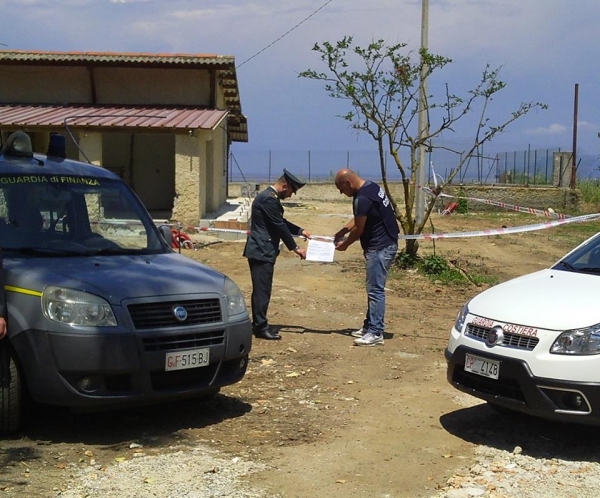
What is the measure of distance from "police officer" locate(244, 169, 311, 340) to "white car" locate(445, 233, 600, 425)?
3185 millimetres

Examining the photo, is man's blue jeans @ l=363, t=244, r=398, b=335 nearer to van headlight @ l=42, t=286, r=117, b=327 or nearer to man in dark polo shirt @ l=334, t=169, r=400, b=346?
man in dark polo shirt @ l=334, t=169, r=400, b=346

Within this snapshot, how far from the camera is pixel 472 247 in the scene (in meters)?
18.1

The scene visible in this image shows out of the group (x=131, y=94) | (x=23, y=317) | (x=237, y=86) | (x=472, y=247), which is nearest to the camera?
(x=23, y=317)

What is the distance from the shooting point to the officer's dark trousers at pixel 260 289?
884 cm

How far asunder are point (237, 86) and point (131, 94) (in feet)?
9.88

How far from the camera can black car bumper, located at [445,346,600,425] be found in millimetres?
5055

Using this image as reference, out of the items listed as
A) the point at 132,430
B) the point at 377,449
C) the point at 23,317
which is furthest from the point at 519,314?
the point at 23,317

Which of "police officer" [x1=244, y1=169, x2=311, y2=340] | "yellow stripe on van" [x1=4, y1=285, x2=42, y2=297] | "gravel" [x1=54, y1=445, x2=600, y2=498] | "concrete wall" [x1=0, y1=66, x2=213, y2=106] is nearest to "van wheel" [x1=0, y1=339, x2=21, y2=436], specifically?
"yellow stripe on van" [x1=4, y1=285, x2=42, y2=297]

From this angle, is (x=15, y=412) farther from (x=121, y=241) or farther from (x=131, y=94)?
(x=131, y=94)

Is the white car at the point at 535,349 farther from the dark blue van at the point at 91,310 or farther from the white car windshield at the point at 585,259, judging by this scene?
the dark blue van at the point at 91,310

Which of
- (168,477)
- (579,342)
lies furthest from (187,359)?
(579,342)

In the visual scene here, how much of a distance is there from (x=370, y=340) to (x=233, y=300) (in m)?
2.97

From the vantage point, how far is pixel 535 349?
5242 millimetres

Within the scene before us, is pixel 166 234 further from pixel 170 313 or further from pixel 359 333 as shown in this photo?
pixel 359 333
